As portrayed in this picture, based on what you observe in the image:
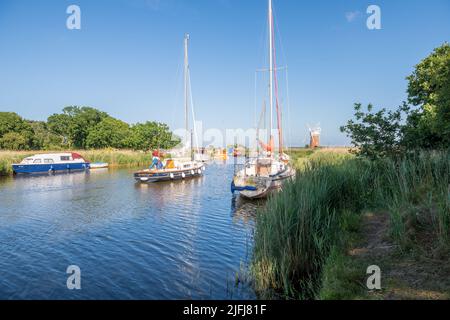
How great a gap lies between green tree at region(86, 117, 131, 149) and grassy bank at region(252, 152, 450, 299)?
2383 inches

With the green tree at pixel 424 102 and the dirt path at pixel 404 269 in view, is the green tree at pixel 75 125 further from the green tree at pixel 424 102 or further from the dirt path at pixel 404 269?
the dirt path at pixel 404 269

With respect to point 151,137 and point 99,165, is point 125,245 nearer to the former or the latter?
point 99,165

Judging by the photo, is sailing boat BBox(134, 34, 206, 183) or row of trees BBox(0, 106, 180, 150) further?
row of trees BBox(0, 106, 180, 150)

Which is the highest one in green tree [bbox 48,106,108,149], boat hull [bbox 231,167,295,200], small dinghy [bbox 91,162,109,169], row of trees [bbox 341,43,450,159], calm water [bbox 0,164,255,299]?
green tree [bbox 48,106,108,149]

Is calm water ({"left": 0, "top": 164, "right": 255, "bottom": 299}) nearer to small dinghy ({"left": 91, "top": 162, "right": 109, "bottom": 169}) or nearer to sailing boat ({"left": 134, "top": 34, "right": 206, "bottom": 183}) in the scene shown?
sailing boat ({"left": 134, "top": 34, "right": 206, "bottom": 183})

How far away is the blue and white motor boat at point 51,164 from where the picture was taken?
3494 centimetres

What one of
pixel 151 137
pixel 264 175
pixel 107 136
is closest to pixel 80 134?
pixel 107 136

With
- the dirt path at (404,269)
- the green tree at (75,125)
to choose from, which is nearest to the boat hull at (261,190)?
the dirt path at (404,269)

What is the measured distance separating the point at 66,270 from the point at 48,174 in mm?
31467

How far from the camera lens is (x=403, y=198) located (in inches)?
324

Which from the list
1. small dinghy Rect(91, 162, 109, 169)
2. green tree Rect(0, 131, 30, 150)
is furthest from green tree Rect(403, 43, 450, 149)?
green tree Rect(0, 131, 30, 150)

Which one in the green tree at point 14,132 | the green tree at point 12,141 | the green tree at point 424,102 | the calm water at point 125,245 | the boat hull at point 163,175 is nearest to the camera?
the calm water at point 125,245

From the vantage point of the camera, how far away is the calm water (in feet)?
25.2

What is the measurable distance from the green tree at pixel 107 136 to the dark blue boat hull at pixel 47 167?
23.8 metres
